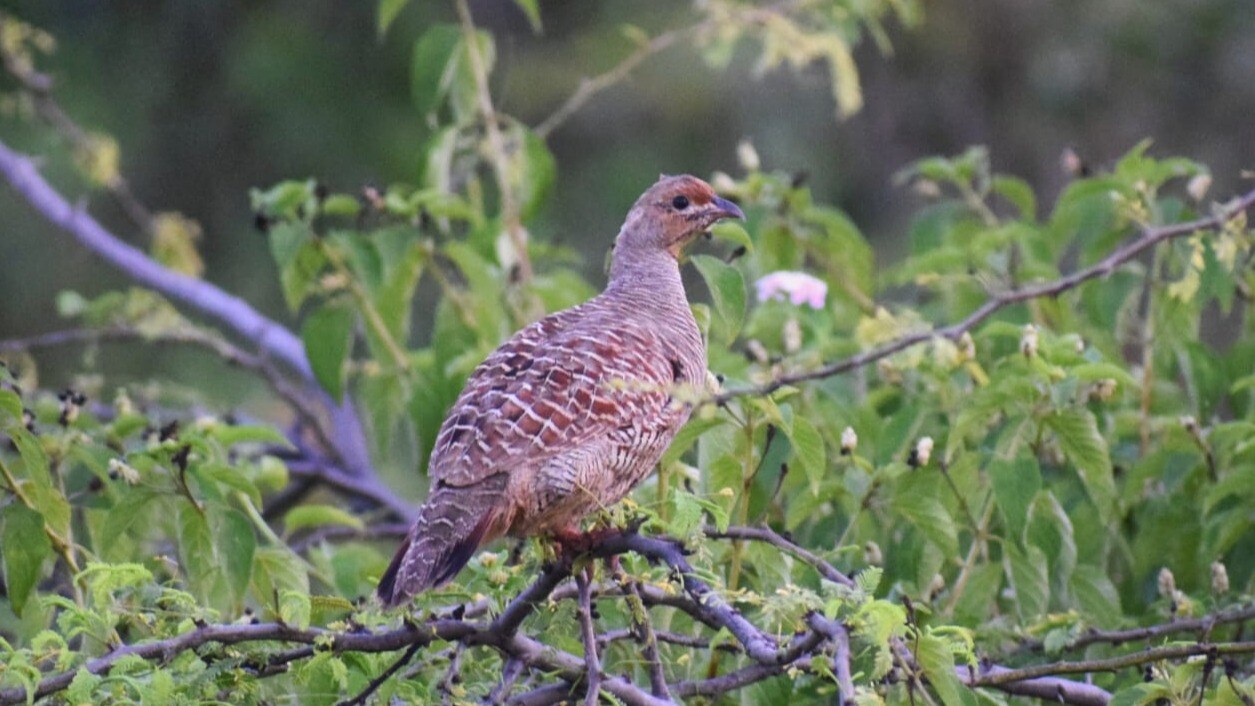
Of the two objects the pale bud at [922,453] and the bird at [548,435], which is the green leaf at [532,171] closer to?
the bird at [548,435]

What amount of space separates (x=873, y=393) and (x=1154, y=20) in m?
8.48

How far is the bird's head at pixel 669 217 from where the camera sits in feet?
14.0

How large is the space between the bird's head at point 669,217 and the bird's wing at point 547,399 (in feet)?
1.84

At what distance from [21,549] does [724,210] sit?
177cm

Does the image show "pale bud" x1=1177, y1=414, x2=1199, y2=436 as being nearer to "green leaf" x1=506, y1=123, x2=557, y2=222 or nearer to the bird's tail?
the bird's tail

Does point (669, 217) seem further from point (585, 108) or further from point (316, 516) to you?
point (585, 108)

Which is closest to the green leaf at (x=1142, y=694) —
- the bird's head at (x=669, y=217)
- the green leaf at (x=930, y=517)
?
the green leaf at (x=930, y=517)

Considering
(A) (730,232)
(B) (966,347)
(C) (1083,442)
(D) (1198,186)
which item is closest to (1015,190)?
(D) (1198,186)

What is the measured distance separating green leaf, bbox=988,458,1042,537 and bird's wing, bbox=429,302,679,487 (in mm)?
704

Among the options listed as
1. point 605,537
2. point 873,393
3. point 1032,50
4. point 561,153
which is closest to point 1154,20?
point 1032,50

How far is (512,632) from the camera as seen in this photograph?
3059 millimetres

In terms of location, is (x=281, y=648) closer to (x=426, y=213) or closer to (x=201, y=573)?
(x=201, y=573)

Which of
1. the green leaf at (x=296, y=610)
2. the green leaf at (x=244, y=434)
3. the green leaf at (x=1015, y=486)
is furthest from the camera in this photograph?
the green leaf at (x=244, y=434)

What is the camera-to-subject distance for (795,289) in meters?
4.88
